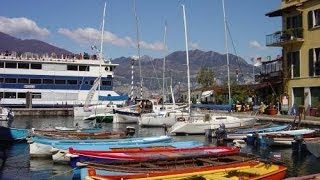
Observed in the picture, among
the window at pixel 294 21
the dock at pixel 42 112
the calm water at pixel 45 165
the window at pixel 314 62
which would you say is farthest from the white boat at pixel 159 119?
the dock at pixel 42 112

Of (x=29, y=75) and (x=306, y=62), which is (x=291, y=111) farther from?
(x=29, y=75)

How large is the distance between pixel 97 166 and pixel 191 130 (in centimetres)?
2493

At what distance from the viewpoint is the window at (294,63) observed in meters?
45.3

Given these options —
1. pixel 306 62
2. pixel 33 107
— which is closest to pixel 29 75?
pixel 33 107

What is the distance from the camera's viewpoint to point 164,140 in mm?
30453

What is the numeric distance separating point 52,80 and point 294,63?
47.1m

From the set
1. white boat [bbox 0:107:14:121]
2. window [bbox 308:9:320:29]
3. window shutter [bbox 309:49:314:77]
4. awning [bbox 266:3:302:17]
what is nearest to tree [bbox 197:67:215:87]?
awning [bbox 266:3:302:17]

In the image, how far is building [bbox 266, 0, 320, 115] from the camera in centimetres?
4284

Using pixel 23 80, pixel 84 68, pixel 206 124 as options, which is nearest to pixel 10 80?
pixel 23 80

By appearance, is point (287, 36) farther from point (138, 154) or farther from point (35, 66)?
point (35, 66)

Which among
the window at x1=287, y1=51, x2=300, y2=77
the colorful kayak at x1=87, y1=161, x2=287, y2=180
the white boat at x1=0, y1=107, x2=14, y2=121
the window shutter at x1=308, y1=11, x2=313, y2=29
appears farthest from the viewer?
the white boat at x1=0, y1=107, x2=14, y2=121

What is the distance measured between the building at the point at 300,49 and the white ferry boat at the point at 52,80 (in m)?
38.0

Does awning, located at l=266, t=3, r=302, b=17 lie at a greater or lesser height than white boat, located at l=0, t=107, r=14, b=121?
greater

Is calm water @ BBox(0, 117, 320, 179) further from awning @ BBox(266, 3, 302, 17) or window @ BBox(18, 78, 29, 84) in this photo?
window @ BBox(18, 78, 29, 84)
